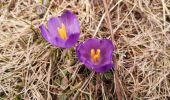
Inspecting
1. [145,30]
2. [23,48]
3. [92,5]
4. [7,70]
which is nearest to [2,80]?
[7,70]

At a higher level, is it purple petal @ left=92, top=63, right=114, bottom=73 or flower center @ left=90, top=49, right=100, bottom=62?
flower center @ left=90, top=49, right=100, bottom=62

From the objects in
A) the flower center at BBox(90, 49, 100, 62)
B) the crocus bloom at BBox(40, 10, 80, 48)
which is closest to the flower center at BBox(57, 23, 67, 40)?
the crocus bloom at BBox(40, 10, 80, 48)

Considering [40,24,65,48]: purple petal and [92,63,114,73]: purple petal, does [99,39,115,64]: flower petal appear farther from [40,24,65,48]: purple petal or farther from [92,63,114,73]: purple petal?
[40,24,65,48]: purple petal

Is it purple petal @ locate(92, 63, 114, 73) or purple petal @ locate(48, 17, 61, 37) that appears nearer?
purple petal @ locate(92, 63, 114, 73)

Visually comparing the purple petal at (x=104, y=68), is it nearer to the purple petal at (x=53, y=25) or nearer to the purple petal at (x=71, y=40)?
the purple petal at (x=71, y=40)

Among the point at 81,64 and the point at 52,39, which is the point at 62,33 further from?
the point at 81,64

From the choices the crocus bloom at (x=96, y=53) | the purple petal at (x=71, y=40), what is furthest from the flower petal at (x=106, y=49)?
the purple petal at (x=71, y=40)
